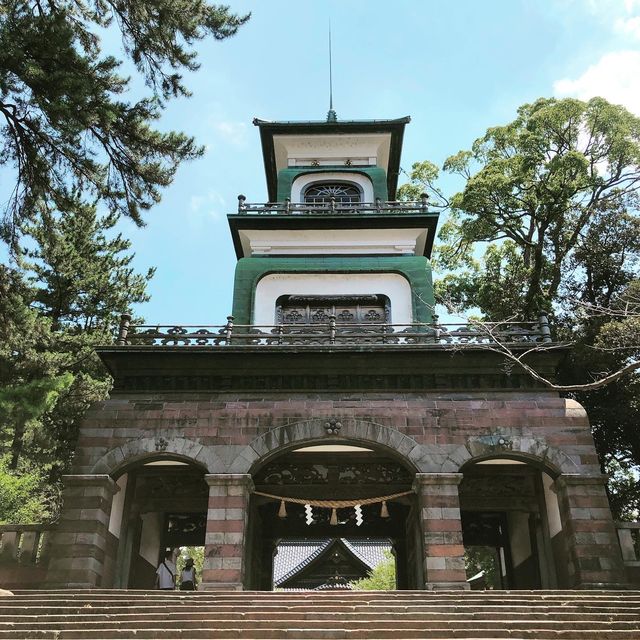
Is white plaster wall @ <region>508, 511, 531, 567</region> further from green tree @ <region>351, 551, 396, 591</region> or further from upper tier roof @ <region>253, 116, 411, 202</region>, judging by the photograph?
upper tier roof @ <region>253, 116, 411, 202</region>

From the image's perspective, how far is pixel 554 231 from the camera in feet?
74.8

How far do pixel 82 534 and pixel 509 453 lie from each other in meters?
8.83

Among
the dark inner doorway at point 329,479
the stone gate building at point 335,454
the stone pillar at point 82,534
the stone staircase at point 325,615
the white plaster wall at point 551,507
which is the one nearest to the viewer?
the stone staircase at point 325,615

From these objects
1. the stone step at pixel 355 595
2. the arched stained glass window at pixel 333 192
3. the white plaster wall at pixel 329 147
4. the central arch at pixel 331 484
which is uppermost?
the white plaster wall at pixel 329 147

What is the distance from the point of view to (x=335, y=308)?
56.6 ft

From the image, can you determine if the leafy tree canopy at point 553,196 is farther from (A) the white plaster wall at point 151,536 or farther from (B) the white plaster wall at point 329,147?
(A) the white plaster wall at point 151,536

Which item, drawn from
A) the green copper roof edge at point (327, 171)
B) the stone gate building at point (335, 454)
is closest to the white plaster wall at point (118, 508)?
the stone gate building at point (335, 454)

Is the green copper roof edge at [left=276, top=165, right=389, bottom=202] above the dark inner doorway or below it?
above

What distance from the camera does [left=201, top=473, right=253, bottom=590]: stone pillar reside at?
11.6 meters

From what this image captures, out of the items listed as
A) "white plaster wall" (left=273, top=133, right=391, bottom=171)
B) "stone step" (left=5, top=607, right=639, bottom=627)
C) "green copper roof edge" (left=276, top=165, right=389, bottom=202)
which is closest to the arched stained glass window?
"green copper roof edge" (left=276, top=165, right=389, bottom=202)

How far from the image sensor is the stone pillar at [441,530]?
1150 centimetres

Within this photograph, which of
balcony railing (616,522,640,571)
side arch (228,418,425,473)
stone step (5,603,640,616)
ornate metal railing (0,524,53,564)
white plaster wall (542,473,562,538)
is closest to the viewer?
stone step (5,603,640,616)

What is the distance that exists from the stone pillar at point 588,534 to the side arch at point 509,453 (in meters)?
0.37

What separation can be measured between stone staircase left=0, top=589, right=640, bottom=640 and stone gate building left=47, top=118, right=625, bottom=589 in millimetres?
2381
